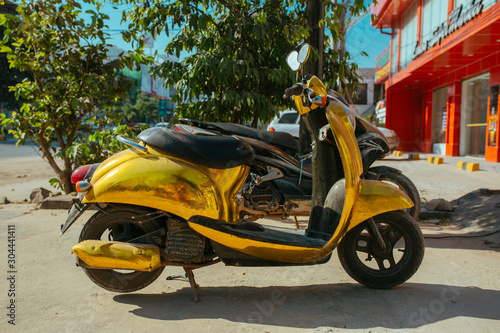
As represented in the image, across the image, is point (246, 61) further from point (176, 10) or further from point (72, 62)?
point (72, 62)

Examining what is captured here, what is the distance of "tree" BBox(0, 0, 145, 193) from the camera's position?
5957 mm

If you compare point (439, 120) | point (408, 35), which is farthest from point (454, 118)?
point (408, 35)

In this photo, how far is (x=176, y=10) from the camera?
547 cm

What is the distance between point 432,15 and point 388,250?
15.6m

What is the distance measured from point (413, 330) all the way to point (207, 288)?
1.42 metres

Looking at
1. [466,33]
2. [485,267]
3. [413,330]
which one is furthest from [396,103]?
[413,330]

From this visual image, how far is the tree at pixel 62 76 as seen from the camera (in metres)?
5.96

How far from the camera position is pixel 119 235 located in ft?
9.53

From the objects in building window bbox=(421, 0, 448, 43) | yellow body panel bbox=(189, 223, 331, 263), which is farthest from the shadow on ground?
building window bbox=(421, 0, 448, 43)

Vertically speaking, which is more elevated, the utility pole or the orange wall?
the orange wall

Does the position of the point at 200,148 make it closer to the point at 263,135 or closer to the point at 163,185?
the point at 163,185

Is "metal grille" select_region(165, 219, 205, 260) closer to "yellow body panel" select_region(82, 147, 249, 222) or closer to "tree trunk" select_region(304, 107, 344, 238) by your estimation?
"yellow body panel" select_region(82, 147, 249, 222)

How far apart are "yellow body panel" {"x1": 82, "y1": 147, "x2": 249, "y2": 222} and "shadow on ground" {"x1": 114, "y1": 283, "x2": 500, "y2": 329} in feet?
1.95

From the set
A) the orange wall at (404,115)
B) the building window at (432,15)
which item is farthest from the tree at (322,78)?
the orange wall at (404,115)
